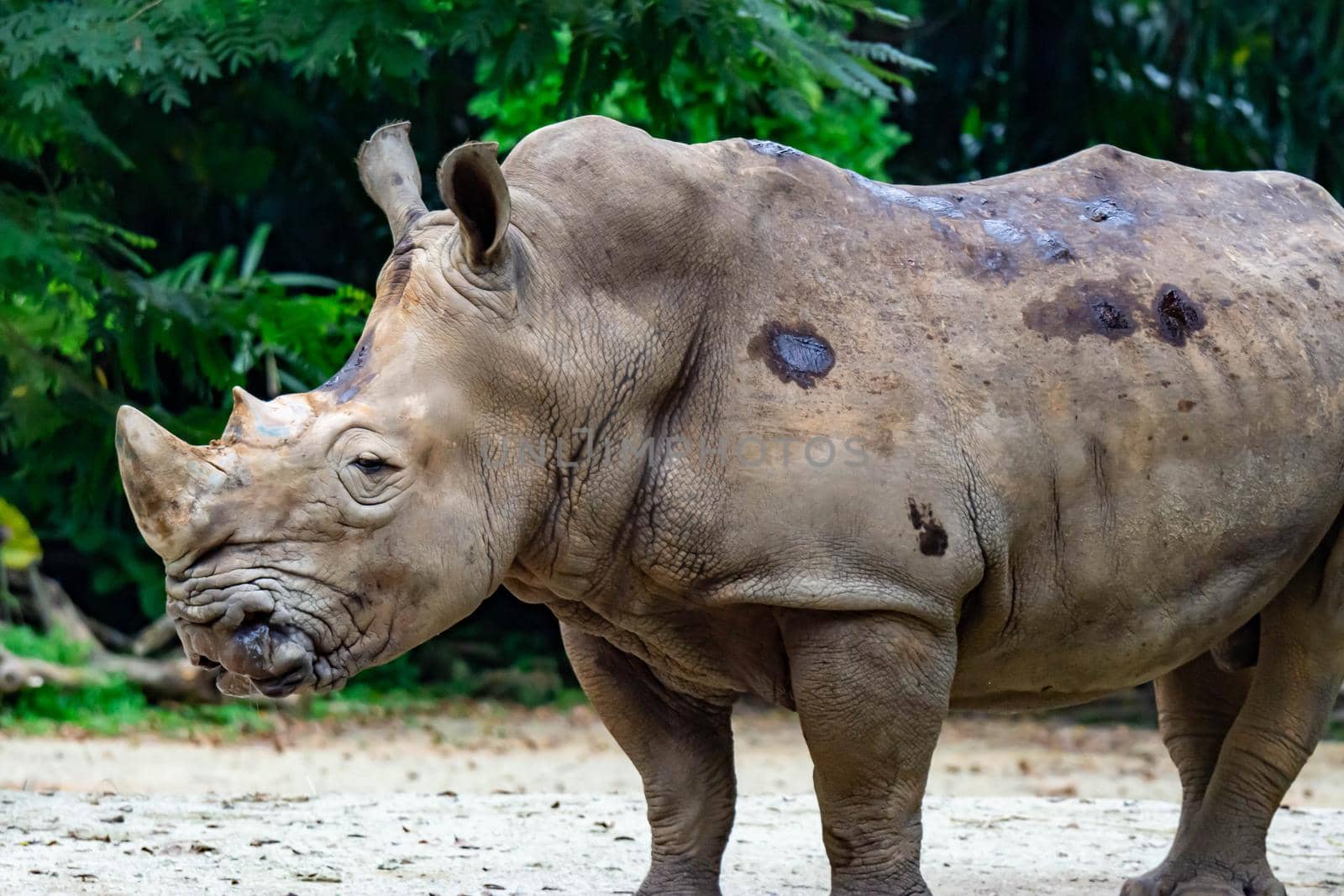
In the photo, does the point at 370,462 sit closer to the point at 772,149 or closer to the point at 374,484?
the point at 374,484

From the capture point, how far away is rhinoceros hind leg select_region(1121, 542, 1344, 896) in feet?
16.3

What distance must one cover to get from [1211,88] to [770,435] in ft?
35.5

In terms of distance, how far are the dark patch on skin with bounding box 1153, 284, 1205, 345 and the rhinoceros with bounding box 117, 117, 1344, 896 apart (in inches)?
0.7

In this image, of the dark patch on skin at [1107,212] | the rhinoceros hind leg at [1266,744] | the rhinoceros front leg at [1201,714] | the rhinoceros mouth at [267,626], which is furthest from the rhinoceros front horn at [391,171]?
the rhinoceros front leg at [1201,714]

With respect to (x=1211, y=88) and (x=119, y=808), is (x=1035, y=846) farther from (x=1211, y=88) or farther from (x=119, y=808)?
(x=1211, y=88)

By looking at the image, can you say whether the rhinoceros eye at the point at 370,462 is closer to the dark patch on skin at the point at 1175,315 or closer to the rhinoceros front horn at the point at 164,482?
the rhinoceros front horn at the point at 164,482

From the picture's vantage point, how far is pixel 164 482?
3.64 metres

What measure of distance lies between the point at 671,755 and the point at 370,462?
1.51 metres

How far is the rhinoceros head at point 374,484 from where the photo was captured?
3.66 metres

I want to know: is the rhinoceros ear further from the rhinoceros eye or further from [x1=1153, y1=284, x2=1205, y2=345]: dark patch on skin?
[x1=1153, y1=284, x2=1205, y2=345]: dark patch on skin

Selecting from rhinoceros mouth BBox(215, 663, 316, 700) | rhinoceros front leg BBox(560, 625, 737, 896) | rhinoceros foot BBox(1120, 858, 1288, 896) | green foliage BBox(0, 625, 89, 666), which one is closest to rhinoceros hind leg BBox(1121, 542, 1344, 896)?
rhinoceros foot BBox(1120, 858, 1288, 896)

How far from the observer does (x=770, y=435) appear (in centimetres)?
411

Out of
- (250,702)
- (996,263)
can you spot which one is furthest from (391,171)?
(250,702)

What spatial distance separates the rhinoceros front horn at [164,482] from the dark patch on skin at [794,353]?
135 cm
